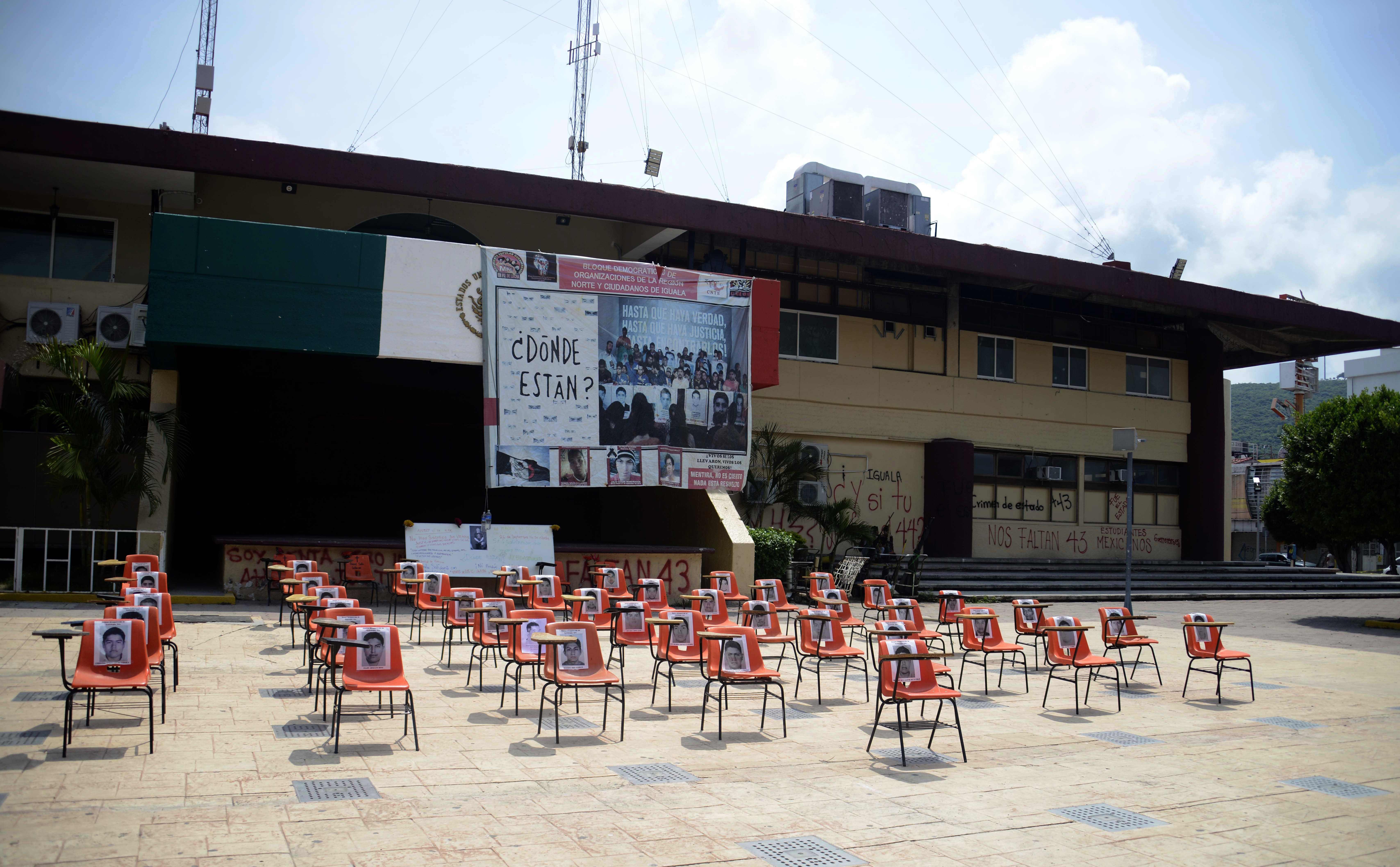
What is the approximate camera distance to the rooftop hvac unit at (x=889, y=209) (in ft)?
91.9

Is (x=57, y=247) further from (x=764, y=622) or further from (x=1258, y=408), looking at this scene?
(x=1258, y=408)

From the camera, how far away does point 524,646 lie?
982 centimetres

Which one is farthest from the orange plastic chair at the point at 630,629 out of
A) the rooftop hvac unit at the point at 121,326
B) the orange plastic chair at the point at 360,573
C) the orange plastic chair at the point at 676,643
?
the rooftop hvac unit at the point at 121,326

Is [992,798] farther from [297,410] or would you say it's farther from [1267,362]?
[1267,362]

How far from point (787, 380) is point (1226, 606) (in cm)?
1212

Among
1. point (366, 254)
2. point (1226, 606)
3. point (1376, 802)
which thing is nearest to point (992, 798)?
point (1376, 802)

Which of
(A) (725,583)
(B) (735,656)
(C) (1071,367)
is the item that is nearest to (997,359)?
(C) (1071,367)

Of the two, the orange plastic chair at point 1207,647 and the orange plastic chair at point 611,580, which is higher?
the orange plastic chair at point 611,580

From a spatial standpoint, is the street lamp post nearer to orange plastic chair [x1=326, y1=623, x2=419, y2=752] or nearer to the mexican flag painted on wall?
the mexican flag painted on wall

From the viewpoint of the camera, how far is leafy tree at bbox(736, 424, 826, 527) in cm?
2419

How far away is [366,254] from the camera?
750 inches

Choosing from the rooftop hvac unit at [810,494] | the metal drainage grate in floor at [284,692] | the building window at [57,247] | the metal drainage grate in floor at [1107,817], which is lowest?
the metal drainage grate in floor at [1107,817]

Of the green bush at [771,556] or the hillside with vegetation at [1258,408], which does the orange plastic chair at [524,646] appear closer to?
the green bush at [771,556]

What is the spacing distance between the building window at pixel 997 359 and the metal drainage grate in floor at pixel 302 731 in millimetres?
23315
